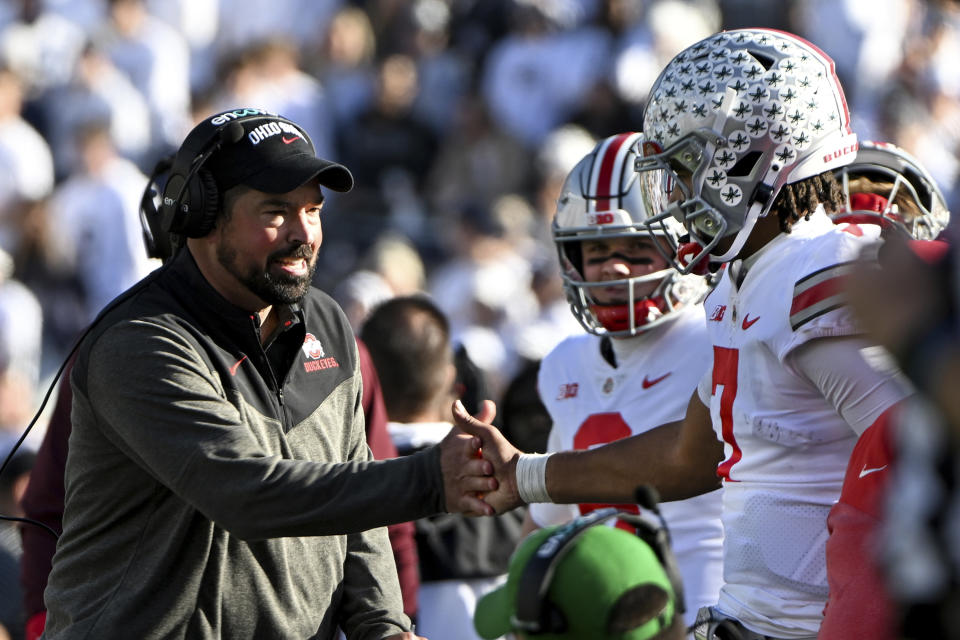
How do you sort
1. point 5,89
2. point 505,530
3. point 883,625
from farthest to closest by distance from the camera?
point 5,89 < point 505,530 < point 883,625

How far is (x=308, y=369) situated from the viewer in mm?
3555

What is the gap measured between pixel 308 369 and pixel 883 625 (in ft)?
5.16

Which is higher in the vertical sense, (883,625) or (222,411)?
(222,411)

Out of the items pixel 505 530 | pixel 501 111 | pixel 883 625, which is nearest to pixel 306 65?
pixel 501 111

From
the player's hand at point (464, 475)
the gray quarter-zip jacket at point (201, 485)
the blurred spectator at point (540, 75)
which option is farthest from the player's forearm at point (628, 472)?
the blurred spectator at point (540, 75)

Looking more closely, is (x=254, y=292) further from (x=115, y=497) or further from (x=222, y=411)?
(x=115, y=497)

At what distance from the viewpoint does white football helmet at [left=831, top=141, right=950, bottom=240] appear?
422cm

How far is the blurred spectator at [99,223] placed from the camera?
10133mm

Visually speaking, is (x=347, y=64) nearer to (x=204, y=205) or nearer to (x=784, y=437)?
(x=204, y=205)

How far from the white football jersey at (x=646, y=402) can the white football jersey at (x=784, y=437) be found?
36.1 inches

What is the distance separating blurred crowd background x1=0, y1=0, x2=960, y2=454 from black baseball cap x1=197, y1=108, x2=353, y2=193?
5.50m

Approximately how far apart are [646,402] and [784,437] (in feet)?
4.21

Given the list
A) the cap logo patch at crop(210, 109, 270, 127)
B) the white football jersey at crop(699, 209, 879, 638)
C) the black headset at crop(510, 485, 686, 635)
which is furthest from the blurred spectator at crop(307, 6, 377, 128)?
the black headset at crop(510, 485, 686, 635)

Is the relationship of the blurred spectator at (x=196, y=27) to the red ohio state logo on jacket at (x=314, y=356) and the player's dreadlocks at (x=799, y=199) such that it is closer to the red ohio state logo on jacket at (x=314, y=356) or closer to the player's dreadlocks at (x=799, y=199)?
the red ohio state logo on jacket at (x=314, y=356)
